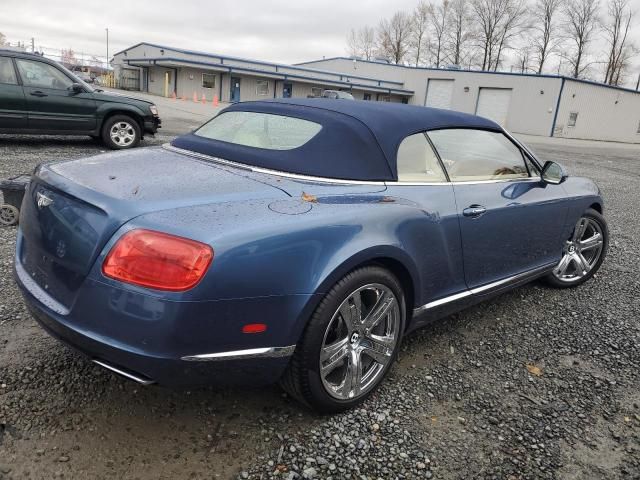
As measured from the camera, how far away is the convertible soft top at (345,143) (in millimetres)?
2709

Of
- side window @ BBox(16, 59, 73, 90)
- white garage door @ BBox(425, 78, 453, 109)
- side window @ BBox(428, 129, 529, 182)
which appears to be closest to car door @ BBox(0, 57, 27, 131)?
side window @ BBox(16, 59, 73, 90)

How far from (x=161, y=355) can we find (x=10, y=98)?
27.9 feet

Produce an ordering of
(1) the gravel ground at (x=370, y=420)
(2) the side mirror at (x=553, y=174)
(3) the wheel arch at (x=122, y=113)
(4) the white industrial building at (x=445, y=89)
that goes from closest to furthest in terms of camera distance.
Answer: (1) the gravel ground at (x=370, y=420) → (2) the side mirror at (x=553, y=174) → (3) the wheel arch at (x=122, y=113) → (4) the white industrial building at (x=445, y=89)

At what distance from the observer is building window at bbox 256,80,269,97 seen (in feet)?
137

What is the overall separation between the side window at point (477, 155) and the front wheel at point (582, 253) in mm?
1011

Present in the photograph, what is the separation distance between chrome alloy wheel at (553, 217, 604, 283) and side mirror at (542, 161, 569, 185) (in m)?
0.71

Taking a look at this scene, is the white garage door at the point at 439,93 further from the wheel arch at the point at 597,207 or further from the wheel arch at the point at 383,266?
the wheel arch at the point at 383,266

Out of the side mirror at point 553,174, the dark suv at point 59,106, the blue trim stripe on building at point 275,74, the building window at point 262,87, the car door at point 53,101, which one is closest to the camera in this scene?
the side mirror at point 553,174

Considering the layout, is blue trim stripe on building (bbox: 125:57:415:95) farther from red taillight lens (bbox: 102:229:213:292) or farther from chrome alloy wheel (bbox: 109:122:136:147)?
red taillight lens (bbox: 102:229:213:292)

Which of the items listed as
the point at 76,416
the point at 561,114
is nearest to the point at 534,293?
the point at 76,416

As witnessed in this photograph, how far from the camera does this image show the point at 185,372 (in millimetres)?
2018

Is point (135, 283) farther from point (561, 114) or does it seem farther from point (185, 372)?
point (561, 114)

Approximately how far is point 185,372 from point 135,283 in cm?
39

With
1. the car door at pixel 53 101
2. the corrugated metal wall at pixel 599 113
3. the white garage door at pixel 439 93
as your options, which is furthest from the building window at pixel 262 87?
the car door at pixel 53 101
